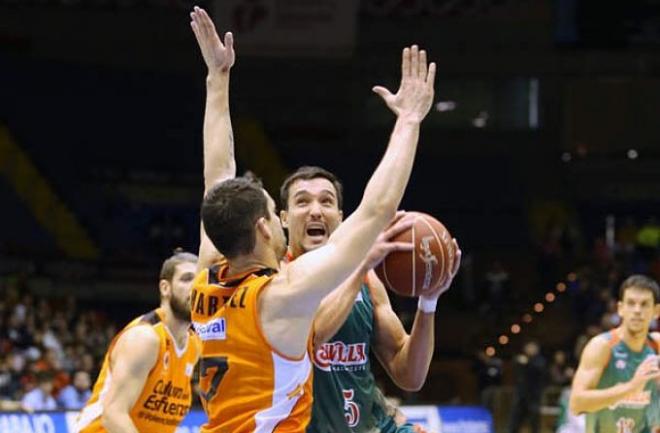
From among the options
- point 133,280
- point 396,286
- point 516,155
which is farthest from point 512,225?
point 396,286

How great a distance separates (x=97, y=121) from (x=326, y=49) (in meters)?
8.62

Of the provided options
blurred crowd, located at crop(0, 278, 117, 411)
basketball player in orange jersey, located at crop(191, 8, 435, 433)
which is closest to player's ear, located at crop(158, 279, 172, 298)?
basketball player in orange jersey, located at crop(191, 8, 435, 433)

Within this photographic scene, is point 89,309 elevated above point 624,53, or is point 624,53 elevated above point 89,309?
point 624,53

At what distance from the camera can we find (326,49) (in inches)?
852

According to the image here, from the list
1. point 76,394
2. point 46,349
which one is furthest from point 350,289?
point 46,349

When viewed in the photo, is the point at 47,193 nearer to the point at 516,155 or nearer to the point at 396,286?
the point at 516,155

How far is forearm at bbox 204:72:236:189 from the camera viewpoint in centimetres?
539

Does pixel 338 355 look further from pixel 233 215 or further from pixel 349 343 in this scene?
pixel 233 215

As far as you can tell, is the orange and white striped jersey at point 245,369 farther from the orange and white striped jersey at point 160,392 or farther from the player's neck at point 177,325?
the player's neck at point 177,325

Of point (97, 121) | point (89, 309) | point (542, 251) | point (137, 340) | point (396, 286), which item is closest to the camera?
point (396, 286)

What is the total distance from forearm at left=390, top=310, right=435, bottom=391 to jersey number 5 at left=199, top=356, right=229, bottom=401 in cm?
80

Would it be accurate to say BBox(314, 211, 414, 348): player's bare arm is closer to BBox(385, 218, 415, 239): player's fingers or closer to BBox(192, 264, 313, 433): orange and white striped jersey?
BBox(385, 218, 415, 239): player's fingers

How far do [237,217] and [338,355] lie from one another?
1.01 meters

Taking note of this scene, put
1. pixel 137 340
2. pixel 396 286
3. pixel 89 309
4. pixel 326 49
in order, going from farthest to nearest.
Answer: pixel 89 309 < pixel 326 49 < pixel 137 340 < pixel 396 286
